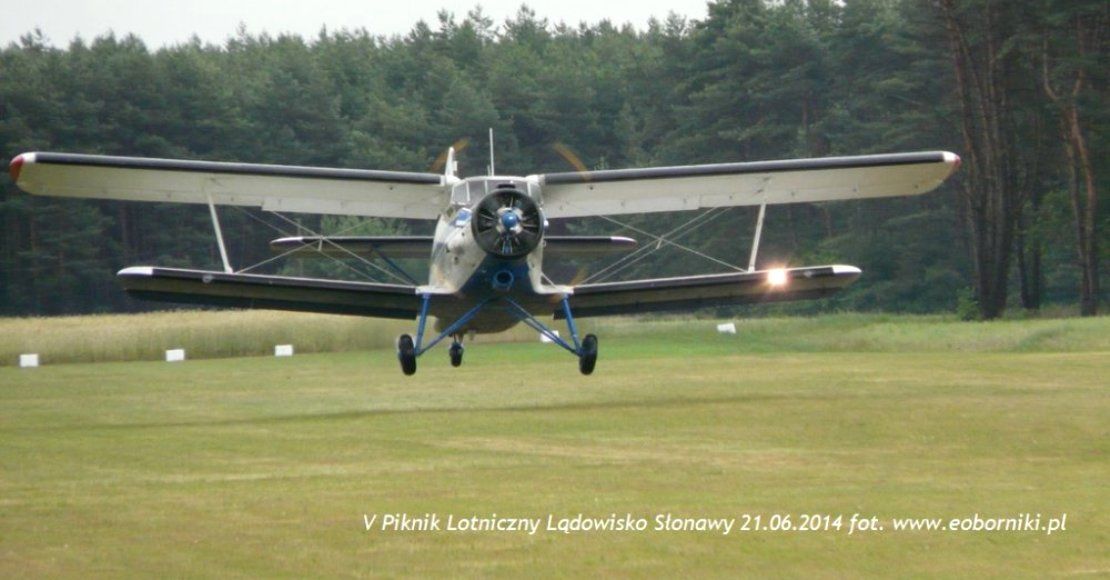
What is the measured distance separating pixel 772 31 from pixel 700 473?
59270mm

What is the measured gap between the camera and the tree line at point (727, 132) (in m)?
46.9

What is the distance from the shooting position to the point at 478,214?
18.5 m

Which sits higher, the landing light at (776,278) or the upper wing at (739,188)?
the upper wing at (739,188)

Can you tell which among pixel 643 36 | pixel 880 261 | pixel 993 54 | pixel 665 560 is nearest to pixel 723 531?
pixel 665 560

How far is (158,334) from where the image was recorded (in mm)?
38438

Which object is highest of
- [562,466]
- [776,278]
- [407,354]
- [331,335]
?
[776,278]

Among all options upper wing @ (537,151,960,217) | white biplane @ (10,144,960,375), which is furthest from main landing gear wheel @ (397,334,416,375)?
upper wing @ (537,151,960,217)

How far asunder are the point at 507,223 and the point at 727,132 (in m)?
51.9

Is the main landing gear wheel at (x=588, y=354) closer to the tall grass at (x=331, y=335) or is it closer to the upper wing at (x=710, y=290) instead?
the upper wing at (x=710, y=290)

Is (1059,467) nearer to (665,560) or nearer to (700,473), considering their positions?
(700,473)

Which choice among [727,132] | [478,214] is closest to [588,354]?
[478,214]

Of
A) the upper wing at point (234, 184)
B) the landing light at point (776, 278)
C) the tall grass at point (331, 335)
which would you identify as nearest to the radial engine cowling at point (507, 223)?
the upper wing at point (234, 184)

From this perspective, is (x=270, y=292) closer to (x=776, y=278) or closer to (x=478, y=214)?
(x=478, y=214)

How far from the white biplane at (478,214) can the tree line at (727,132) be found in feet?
80.2
